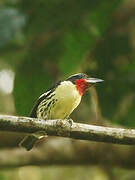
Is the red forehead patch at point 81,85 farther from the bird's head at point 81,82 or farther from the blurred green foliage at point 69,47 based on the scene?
the blurred green foliage at point 69,47

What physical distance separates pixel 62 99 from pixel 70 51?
86 cm

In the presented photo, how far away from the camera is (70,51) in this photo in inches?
169

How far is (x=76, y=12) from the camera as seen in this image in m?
4.61

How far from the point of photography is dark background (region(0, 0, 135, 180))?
14.0ft

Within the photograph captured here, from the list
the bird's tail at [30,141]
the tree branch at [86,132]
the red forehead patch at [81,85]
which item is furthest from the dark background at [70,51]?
the tree branch at [86,132]

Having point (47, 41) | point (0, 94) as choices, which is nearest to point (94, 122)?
point (47, 41)

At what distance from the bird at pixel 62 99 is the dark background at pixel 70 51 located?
1.58 feet

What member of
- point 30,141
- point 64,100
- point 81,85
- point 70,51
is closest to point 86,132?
point 64,100

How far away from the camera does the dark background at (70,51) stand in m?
4.28

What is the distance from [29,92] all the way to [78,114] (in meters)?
1.12

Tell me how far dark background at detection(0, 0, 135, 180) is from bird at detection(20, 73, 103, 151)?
1.58 feet

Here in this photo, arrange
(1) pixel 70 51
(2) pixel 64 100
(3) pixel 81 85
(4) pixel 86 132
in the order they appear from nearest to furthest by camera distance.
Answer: (4) pixel 86 132, (2) pixel 64 100, (3) pixel 81 85, (1) pixel 70 51

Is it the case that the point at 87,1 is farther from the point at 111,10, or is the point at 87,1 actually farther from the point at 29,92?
the point at 29,92

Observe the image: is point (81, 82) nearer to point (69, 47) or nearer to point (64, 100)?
point (64, 100)
